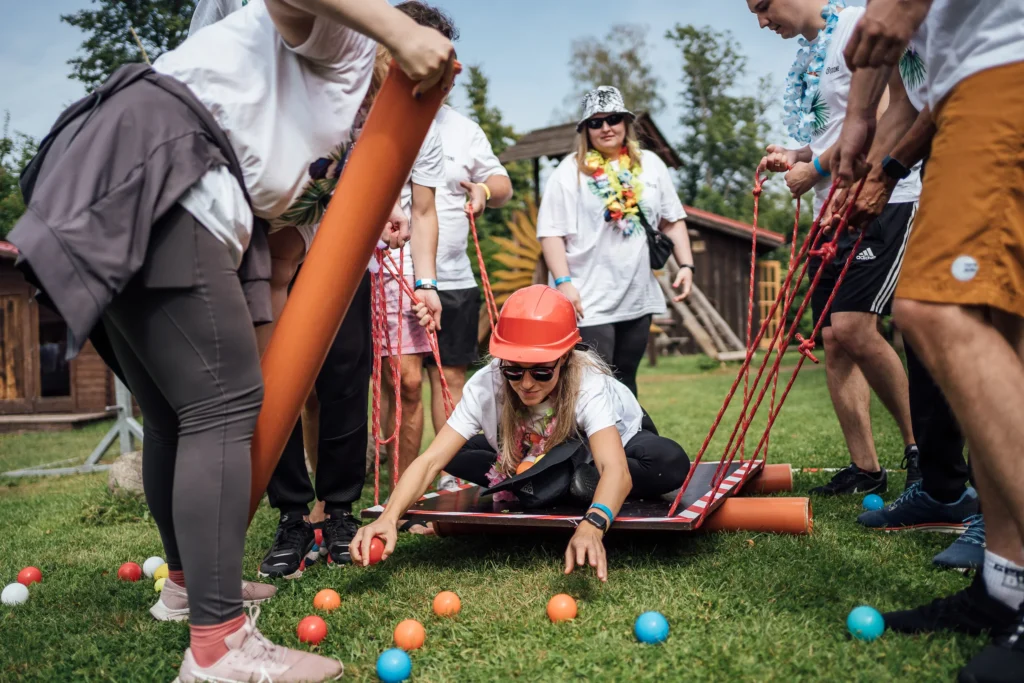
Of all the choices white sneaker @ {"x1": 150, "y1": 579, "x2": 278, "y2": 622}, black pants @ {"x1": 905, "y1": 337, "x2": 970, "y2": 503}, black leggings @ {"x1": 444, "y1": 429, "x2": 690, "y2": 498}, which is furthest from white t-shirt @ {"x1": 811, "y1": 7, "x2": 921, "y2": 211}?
white sneaker @ {"x1": 150, "y1": 579, "x2": 278, "y2": 622}

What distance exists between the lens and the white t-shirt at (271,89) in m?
2.09

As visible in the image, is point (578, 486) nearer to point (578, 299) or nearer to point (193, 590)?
point (193, 590)

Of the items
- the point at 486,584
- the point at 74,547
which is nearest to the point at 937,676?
the point at 486,584

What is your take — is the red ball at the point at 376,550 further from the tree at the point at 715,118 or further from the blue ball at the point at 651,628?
the tree at the point at 715,118

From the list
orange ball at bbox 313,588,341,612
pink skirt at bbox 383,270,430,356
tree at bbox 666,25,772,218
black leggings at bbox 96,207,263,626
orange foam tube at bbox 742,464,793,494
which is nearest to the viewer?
black leggings at bbox 96,207,263,626

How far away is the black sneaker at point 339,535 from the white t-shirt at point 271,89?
5.55ft

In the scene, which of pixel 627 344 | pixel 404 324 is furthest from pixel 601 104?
pixel 404 324

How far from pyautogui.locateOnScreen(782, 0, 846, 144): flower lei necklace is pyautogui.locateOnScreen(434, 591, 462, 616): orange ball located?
274cm

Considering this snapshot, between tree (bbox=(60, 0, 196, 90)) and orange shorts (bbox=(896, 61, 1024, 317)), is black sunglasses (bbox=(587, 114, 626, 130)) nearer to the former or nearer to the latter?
orange shorts (bbox=(896, 61, 1024, 317))

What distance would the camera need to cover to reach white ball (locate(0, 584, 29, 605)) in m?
3.18

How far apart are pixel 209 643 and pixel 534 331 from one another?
173 centimetres

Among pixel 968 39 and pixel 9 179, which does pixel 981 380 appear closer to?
pixel 968 39

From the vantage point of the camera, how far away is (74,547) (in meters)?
4.16

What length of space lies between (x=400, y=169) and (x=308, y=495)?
71.7 inches
